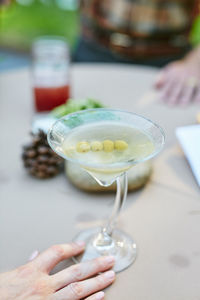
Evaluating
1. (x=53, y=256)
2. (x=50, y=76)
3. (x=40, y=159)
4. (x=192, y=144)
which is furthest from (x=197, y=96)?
(x=53, y=256)

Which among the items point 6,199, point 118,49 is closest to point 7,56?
point 118,49

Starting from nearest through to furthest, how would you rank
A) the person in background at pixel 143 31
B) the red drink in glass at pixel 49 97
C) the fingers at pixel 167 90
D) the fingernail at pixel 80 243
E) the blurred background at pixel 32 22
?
the fingernail at pixel 80 243 → the red drink in glass at pixel 49 97 → the fingers at pixel 167 90 → the person in background at pixel 143 31 → the blurred background at pixel 32 22

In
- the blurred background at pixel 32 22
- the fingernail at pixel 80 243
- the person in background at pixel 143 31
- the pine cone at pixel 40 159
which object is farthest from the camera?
the blurred background at pixel 32 22

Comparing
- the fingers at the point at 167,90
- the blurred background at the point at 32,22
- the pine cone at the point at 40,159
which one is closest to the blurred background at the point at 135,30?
the fingers at the point at 167,90

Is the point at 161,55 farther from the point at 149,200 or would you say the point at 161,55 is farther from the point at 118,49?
the point at 149,200

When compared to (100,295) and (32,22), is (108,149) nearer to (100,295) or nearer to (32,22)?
(100,295)

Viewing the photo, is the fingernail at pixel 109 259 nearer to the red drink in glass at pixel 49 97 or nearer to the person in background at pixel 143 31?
the red drink in glass at pixel 49 97

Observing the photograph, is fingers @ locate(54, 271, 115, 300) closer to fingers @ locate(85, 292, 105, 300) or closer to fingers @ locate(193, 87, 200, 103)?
fingers @ locate(85, 292, 105, 300)

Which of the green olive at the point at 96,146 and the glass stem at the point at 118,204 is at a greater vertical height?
the green olive at the point at 96,146
